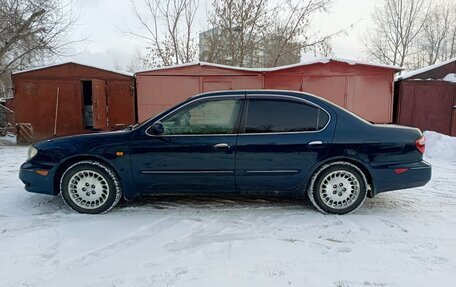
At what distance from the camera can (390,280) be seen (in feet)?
8.55

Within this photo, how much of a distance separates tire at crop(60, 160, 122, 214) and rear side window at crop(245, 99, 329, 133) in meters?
1.79

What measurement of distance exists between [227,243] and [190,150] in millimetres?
1207

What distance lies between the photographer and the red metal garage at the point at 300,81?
33.4 ft

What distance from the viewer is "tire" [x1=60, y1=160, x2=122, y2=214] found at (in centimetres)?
402

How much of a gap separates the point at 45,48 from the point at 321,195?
43.7ft

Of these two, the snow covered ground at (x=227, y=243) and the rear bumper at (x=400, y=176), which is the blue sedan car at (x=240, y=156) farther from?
the snow covered ground at (x=227, y=243)

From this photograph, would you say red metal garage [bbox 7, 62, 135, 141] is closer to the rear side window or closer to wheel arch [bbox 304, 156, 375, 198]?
the rear side window

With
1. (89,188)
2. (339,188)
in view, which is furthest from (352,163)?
(89,188)

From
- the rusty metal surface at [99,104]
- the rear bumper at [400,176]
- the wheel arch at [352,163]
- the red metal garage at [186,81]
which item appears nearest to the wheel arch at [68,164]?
the wheel arch at [352,163]

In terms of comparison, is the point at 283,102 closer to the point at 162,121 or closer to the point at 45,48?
the point at 162,121

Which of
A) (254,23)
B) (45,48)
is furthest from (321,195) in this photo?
(254,23)

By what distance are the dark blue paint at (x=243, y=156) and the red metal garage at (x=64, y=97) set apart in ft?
22.3

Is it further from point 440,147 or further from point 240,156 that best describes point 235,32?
point 240,156

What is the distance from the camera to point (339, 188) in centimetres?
403
